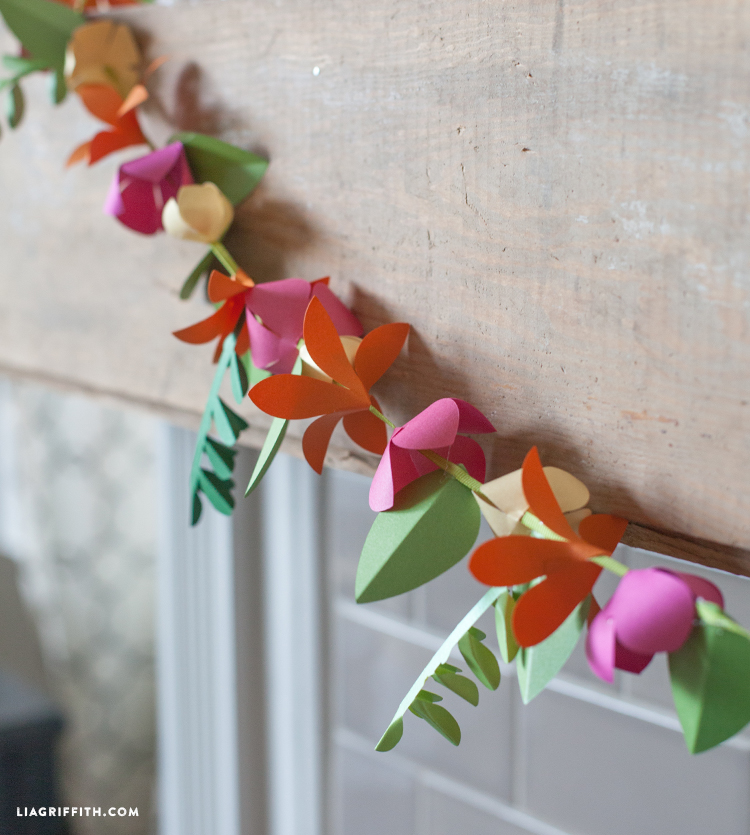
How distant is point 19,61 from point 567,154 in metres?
0.34

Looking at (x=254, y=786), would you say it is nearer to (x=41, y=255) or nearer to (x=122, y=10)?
(x=41, y=255)

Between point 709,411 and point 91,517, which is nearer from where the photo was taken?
point 709,411

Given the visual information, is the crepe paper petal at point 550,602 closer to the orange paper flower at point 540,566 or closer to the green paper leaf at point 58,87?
the orange paper flower at point 540,566

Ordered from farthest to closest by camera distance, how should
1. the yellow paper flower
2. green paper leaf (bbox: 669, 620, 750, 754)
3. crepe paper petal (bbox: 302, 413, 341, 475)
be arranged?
1. the yellow paper flower
2. crepe paper petal (bbox: 302, 413, 341, 475)
3. green paper leaf (bbox: 669, 620, 750, 754)

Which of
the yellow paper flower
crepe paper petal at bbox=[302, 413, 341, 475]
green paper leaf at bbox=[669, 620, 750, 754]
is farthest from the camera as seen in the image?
the yellow paper flower

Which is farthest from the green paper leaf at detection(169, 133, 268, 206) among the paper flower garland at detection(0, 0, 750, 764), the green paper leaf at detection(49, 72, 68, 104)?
the green paper leaf at detection(49, 72, 68, 104)

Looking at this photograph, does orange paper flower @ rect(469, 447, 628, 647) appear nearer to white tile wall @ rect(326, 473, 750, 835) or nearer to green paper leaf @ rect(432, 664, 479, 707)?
green paper leaf @ rect(432, 664, 479, 707)

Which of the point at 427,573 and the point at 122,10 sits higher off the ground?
the point at 122,10

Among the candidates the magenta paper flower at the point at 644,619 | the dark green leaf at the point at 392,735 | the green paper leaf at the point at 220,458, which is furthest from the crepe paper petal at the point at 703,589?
the green paper leaf at the point at 220,458

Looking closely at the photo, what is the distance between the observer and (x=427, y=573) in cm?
26

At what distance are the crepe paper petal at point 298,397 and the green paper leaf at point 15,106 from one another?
0.33m

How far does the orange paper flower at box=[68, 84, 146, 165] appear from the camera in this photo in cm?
41

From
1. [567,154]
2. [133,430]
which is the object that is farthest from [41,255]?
[133,430]

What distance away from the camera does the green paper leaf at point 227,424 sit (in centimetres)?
33
